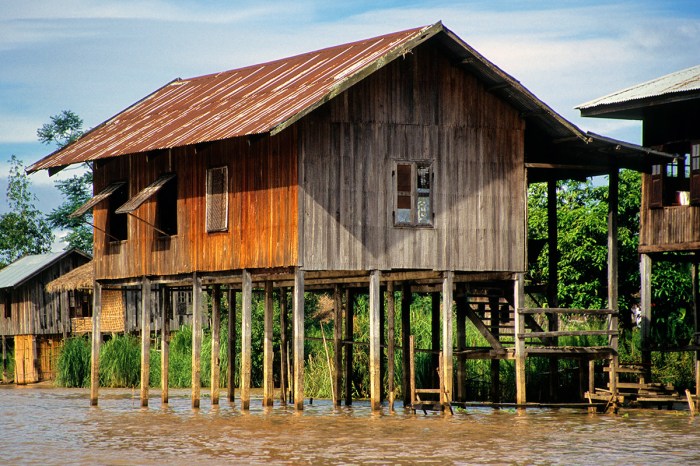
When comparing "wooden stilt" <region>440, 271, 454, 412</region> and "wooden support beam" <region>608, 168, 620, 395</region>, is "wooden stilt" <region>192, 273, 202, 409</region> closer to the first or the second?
"wooden stilt" <region>440, 271, 454, 412</region>

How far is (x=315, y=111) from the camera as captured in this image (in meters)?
27.4

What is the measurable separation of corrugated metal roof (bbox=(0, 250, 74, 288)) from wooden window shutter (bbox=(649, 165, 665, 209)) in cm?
3190

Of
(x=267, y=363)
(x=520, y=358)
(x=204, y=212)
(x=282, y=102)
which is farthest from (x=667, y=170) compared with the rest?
(x=204, y=212)

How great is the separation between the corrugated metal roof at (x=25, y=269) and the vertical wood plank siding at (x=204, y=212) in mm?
22580

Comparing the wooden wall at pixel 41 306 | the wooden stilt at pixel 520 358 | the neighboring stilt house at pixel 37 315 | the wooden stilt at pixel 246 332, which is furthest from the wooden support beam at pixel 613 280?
the wooden wall at pixel 41 306

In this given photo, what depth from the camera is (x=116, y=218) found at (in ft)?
113

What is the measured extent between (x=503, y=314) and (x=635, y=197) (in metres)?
12.4

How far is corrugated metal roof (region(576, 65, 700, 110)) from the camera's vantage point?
30.0 metres

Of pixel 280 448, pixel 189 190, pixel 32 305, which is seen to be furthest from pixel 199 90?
pixel 32 305

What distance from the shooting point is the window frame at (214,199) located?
29.2 meters

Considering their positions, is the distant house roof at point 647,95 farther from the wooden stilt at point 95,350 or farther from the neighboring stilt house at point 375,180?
the wooden stilt at point 95,350

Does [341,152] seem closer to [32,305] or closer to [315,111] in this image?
[315,111]

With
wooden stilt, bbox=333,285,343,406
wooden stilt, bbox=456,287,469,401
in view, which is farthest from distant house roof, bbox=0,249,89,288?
wooden stilt, bbox=456,287,469,401

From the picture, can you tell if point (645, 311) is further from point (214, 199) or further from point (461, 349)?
point (214, 199)
